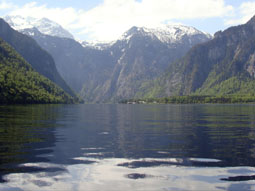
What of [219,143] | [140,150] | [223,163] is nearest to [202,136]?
[219,143]

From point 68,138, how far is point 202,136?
19.1 meters

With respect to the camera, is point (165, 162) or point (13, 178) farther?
point (165, 162)

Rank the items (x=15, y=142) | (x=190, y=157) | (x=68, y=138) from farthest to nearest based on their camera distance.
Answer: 1. (x=68, y=138)
2. (x=15, y=142)
3. (x=190, y=157)

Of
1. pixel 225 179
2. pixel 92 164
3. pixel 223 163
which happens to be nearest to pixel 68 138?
pixel 92 164

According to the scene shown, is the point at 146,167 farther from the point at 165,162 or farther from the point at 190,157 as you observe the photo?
the point at 190,157

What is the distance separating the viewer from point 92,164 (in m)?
27.7

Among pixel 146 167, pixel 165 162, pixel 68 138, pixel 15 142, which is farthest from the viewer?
pixel 68 138

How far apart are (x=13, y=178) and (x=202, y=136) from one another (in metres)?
30.4

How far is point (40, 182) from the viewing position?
22156 millimetres

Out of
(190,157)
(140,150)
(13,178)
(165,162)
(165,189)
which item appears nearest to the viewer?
(165,189)

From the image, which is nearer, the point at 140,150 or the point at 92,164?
the point at 92,164

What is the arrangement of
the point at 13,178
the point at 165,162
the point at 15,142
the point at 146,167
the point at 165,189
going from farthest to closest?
the point at 15,142
the point at 165,162
the point at 146,167
the point at 13,178
the point at 165,189

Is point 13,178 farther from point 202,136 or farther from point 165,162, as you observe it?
point 202,136

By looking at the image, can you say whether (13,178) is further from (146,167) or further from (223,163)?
(223,163)
